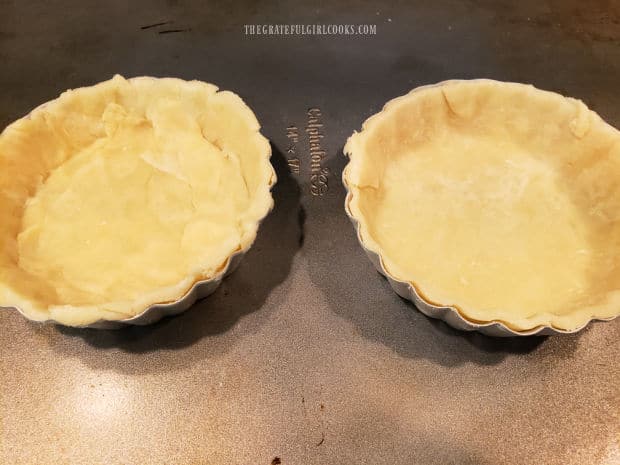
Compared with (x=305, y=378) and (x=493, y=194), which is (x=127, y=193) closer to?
(x=305, y=378)

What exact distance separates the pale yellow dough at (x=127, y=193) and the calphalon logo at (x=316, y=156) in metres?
0.30

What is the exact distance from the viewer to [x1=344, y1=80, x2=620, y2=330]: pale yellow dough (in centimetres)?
153

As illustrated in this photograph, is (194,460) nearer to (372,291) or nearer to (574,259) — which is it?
(372,291)

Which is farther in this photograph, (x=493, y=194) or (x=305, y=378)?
(x=493, y=194)

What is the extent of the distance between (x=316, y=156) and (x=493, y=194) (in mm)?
641

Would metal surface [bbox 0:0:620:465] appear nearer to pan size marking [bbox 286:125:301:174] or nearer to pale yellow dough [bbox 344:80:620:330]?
pan size marking [bbox 286:125:301:174]

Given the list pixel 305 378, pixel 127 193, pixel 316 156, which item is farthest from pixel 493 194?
pixel 127 193

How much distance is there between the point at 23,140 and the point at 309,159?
95cm

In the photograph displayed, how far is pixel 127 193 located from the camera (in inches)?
68.3

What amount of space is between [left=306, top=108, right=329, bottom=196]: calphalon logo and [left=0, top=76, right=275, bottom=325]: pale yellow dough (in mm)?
304

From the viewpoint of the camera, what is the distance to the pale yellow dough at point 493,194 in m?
1.53

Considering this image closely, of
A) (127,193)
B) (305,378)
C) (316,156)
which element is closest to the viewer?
(305,378)

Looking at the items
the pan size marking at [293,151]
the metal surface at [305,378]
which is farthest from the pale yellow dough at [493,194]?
the pan size marking at [293,151]

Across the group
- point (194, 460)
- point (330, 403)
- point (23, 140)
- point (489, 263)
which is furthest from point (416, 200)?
point (23, 140)
